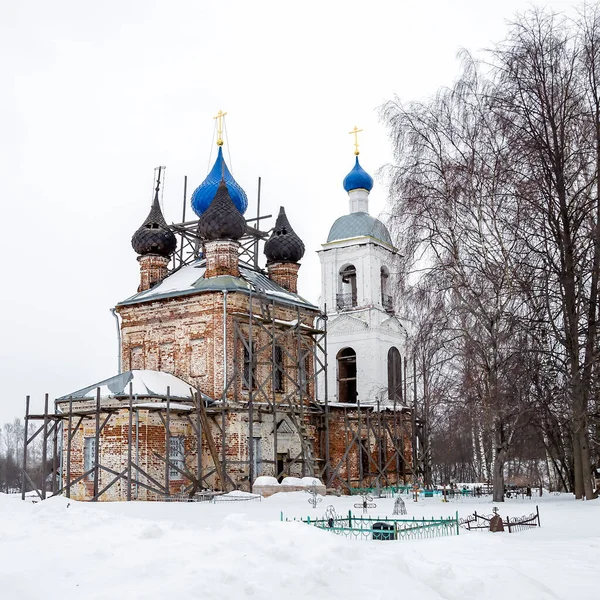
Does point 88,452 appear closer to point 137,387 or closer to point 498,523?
point 137,387

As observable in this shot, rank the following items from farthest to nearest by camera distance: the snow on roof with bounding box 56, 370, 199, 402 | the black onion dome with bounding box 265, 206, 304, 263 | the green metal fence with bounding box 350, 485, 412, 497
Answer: the black onion dome with bounding box 265, 206, 304, 263, the green metal fence with bounding box 350, 485, 412, 497, the snow on roof with bounding box 56, 370, 199, 402

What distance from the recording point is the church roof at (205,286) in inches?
966

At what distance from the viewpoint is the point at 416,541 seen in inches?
453

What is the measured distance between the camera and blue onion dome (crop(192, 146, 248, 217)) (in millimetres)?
28203

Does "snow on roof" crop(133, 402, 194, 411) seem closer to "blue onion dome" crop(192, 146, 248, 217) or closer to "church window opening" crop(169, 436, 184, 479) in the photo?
"church window opening" crop(169, 436, 184, 479)

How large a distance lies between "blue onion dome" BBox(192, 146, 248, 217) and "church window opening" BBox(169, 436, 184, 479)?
9.04 meters

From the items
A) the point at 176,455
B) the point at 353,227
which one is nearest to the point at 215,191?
the point at 353,227

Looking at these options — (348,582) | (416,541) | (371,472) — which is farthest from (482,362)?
(371,472)

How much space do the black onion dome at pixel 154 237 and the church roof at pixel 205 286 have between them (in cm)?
99

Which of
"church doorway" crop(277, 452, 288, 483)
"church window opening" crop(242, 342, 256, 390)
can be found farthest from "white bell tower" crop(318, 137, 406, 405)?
"church window opening" crop(242, 342, 256, 390)

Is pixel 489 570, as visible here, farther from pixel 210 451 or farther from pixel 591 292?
pixel 210 451

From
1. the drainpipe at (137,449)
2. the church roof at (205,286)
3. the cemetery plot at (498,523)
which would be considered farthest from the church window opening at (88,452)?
the cemetery plot at (498,523)

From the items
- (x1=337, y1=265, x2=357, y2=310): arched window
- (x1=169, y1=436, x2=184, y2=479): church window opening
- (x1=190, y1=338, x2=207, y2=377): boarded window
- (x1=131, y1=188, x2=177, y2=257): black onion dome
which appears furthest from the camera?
(x1=337, y1=265, x2=357, y2=310): arched window

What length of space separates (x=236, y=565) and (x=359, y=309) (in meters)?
26.9
